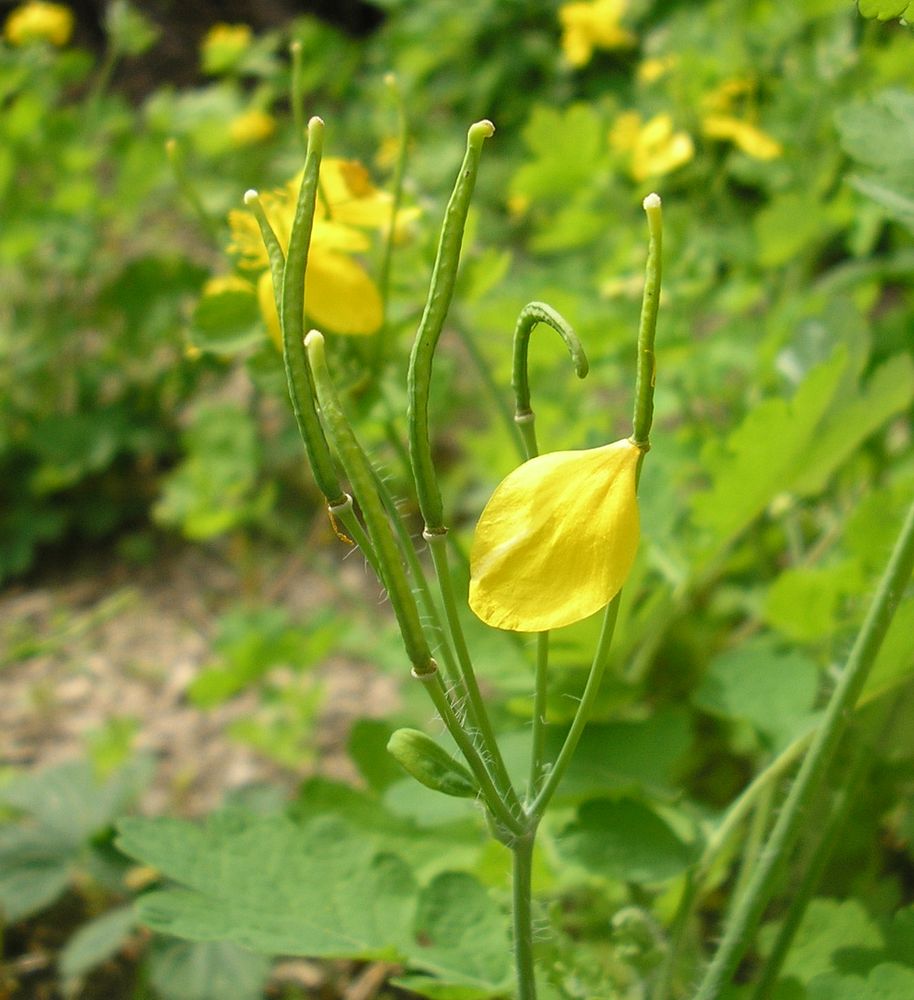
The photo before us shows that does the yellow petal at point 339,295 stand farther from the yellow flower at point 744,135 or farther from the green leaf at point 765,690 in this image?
the yellow flower at point 744,135

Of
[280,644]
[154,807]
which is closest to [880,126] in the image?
[280,644]

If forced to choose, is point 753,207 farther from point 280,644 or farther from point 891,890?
point 891,890

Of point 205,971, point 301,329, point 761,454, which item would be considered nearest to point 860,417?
point 761,454

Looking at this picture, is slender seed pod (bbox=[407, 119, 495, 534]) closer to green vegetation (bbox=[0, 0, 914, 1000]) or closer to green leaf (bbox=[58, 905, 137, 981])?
green vegetation (bbox=[0, 0, 914, 1000])

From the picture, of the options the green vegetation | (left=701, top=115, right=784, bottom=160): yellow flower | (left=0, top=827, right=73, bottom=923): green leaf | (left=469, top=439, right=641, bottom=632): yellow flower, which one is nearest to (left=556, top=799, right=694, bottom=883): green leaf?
the green vegetation

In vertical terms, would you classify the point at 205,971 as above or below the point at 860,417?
below

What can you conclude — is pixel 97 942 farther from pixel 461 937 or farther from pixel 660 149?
pixel 660 149
